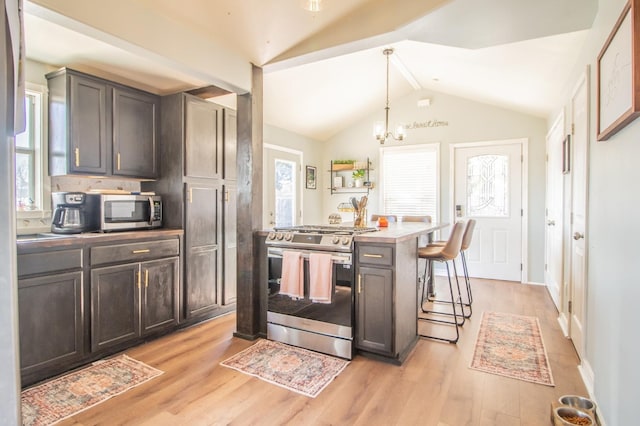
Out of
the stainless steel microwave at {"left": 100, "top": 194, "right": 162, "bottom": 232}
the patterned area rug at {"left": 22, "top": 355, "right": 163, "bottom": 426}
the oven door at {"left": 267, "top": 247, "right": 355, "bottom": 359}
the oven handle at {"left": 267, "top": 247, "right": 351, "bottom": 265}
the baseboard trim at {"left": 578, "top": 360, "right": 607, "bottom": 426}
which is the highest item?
the stainless steel microwave at {"left": 100, "top": 194, "right": 162, "bottom": 232}

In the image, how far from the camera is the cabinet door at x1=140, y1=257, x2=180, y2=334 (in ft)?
9.64

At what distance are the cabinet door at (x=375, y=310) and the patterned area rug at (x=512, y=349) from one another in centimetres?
68

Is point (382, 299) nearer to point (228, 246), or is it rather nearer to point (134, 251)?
point (228, 246)

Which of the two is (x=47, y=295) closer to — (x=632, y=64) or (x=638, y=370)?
(x=638, y=370)

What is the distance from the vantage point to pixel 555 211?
3.91 meters

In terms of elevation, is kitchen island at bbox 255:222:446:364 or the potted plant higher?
the potted plant

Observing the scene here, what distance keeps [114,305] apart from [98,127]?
1483 millimetres

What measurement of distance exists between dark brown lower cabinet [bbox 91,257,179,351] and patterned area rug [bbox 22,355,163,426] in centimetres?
22

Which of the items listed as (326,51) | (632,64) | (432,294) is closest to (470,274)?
(432,294)

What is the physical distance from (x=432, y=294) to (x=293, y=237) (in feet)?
7.72

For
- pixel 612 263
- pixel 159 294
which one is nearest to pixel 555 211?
pixel 612 263

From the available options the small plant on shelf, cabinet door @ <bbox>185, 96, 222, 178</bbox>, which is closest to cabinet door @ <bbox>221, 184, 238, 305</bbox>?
cabinet door @ <bbox>185, 96, 222, 178</bbox>

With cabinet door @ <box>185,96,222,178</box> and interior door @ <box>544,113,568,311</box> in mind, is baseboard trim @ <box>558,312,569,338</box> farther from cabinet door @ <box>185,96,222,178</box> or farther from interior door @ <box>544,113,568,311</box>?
cabinet door @ <box>185,96,222,178</box>

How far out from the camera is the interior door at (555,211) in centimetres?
351
